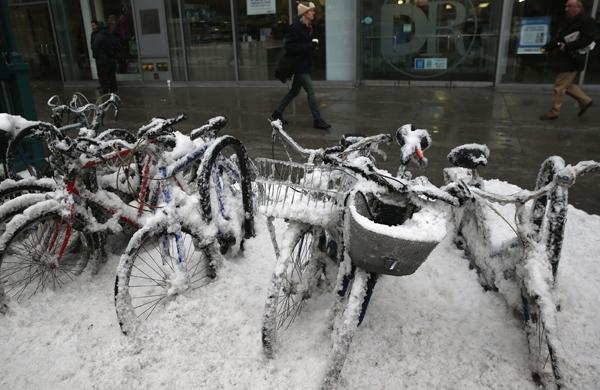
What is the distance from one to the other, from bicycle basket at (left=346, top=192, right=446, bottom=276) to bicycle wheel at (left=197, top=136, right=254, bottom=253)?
1259 mm

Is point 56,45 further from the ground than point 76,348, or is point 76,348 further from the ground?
point 56,45

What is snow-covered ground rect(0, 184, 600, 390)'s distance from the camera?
2707 millimetres

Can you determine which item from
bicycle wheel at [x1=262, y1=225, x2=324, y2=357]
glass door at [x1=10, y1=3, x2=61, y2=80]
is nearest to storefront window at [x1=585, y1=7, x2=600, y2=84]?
bicycle wheel at [x1=262, y1=225, x2=324, y2=357]

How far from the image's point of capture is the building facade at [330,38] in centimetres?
1046

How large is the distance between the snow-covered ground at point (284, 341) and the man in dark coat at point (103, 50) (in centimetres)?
935

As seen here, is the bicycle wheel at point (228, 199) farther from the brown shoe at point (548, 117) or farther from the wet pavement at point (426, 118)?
the brown shoe at point (548, 117)

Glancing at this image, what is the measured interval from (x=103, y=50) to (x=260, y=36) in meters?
3.87

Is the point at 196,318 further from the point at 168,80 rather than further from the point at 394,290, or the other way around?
the point at 168,80

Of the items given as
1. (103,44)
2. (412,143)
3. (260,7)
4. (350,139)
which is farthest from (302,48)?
(103,44)

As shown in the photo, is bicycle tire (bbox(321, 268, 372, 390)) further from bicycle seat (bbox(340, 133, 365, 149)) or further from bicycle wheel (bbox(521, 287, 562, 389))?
bicycle seat (bbox(340, 133, 365, 149))

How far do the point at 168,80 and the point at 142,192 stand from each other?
1052 cm

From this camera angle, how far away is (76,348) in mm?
2953

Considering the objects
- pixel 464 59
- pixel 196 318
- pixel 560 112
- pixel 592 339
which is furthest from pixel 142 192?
pixel 464 59

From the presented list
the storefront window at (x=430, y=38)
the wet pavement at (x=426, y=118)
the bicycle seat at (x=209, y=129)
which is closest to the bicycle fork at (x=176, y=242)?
the bicycle seat at (x=209, y=129)
